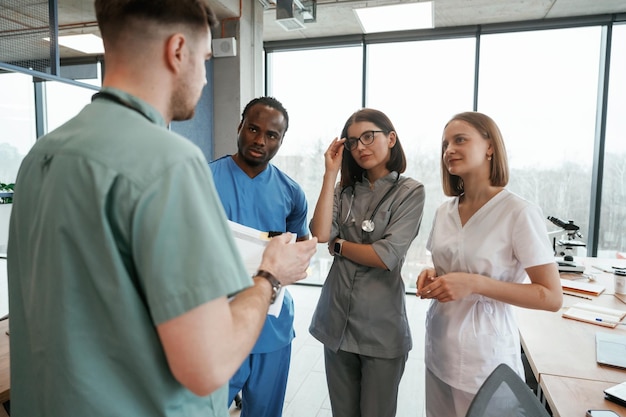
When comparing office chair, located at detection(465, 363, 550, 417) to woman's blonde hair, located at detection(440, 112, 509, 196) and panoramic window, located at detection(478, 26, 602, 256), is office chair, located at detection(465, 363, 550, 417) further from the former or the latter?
panoramic window, located at detection(478, 26, 602, 256)

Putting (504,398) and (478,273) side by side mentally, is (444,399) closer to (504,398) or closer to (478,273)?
(478,273)

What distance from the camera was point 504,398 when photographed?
0.82m

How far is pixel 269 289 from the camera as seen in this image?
824mm

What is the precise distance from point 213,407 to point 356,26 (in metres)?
4.54

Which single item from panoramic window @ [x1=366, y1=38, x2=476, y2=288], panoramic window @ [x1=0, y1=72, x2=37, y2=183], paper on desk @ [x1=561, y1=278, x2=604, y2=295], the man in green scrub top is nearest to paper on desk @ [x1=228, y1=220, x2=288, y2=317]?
the man in green scrub top

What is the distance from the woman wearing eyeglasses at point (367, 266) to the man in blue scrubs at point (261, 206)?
0.17 metres

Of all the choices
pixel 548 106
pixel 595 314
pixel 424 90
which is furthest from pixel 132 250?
pixel 548 106

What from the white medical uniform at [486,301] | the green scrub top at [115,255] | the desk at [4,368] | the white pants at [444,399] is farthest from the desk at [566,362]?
the desk at [4,368]

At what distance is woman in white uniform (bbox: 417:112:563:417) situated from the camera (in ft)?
4.51

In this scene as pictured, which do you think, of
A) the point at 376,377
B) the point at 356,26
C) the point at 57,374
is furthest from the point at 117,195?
the point at 356,26

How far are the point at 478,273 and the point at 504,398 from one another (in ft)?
2.33

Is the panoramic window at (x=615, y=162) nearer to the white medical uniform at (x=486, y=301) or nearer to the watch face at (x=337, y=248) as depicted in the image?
the white medical uniform at (x=486, y=301)

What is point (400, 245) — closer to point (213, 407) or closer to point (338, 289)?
point (338, 289)

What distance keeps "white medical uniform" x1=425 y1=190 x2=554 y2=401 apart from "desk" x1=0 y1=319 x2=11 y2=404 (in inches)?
54.5
